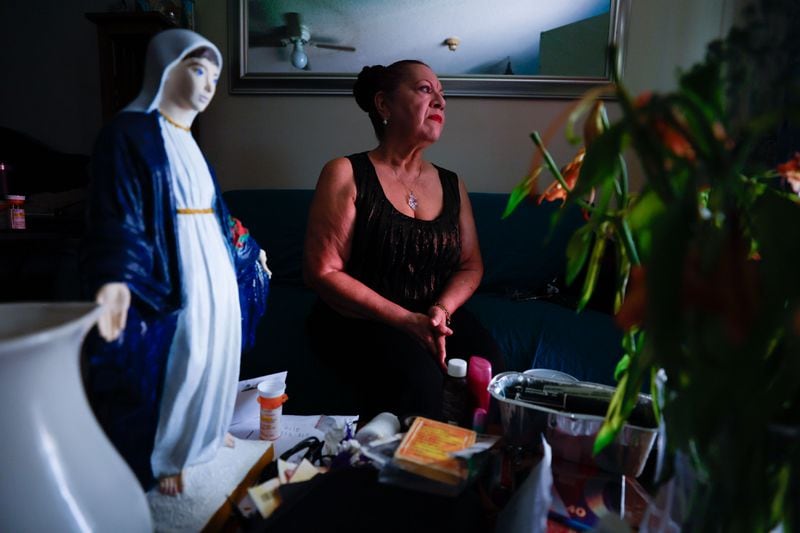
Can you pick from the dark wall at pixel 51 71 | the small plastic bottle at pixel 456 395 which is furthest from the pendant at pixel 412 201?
the dark wall at pixel 51 71

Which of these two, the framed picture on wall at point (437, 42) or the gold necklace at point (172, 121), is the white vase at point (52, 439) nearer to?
the gold necklace at point (172, 121)

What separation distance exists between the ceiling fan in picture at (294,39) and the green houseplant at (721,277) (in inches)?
79.4

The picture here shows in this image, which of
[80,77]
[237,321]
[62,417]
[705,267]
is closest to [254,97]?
[80,77]

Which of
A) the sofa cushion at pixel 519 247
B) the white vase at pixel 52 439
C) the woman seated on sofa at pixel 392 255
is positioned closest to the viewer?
the white vase at pixel 52 439

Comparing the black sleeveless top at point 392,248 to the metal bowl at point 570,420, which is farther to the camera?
the black sleeveless top at point 392,248

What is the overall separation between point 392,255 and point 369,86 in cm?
51

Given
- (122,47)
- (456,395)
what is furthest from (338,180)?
(122,47)

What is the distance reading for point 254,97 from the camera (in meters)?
2.21

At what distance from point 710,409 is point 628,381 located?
0.50 feet

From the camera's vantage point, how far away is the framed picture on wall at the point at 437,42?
2.11 m

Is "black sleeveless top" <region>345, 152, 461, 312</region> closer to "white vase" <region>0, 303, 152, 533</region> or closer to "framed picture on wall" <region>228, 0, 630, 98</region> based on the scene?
"white vase" <region>0, 303, 152, 533</region>

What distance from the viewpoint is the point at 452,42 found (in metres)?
2.13

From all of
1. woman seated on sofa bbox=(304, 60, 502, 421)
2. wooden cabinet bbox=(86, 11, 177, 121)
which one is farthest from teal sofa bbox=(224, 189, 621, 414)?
wooden cabinet bbox=(86, 11, 177, 121)

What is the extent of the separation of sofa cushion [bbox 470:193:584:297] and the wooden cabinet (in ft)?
4.52
